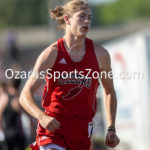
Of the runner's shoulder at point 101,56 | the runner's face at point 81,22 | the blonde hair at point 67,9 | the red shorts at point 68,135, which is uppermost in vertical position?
the blonde hair at point 67,9

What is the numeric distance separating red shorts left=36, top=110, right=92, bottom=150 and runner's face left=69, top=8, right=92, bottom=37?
868 mm

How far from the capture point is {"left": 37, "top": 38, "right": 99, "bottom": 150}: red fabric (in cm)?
471

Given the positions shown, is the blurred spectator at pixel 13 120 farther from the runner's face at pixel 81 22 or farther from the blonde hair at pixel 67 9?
the runner's face at pixel 81 22

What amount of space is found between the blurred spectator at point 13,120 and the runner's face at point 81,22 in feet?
11.5

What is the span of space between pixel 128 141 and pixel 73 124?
579 cm

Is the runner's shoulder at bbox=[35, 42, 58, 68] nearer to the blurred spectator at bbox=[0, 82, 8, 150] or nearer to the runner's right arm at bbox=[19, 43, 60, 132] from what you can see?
the runner's right arm at bbox=[19, 43, 60, 132]

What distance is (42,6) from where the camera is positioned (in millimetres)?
61938

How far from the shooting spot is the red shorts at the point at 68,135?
4.71 meters

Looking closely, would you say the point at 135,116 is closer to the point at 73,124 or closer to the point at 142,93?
the point at 142,93

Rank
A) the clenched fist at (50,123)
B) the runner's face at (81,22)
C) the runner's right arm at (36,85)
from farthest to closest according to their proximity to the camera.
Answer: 1. the runner's face at (81,22)
2. the runner's right arm at (36,85)
3. the clenched fist at (50,123)

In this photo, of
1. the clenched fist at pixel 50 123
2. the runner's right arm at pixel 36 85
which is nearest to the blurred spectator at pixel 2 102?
the runner's right arm at pixel 36 85

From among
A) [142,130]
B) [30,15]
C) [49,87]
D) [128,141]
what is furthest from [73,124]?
[30,15]

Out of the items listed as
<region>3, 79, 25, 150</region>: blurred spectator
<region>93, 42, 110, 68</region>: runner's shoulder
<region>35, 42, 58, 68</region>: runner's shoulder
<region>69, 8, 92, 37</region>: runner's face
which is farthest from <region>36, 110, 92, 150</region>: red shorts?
<region>3, 79, 25, 150</region>: blurred spectator

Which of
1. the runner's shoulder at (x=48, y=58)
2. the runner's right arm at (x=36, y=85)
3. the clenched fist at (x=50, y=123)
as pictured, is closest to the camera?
the clenched fist at (x=50, y=123)
